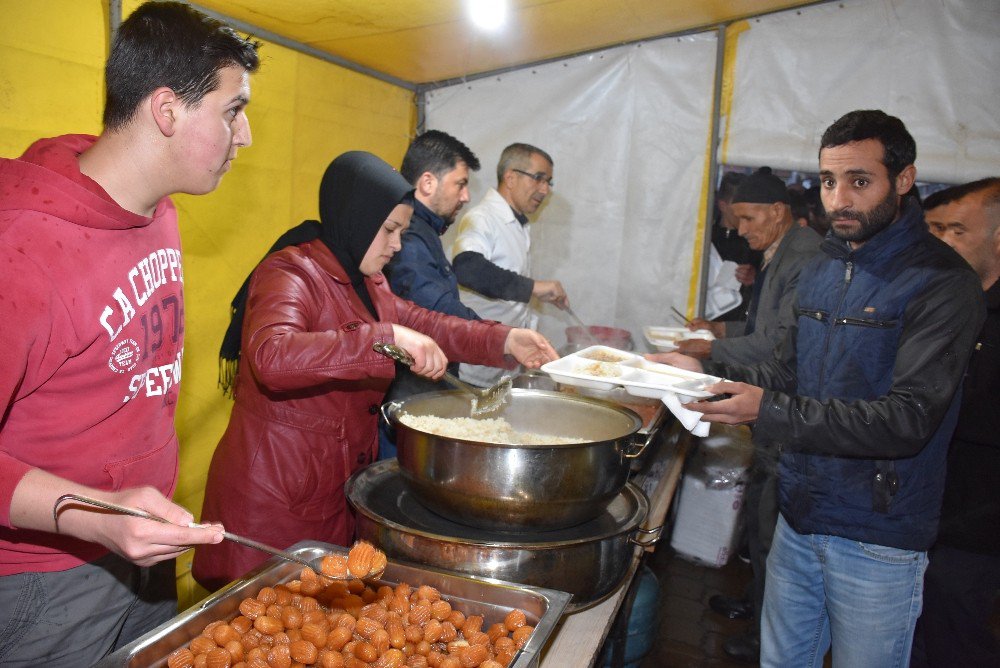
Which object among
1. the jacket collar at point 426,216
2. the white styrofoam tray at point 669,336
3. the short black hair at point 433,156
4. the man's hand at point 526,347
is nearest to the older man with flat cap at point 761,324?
the white styrofoam tray at point 669,336

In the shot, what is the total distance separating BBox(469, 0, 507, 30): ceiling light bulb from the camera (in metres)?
3.42

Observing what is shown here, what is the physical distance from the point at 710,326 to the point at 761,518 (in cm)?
152

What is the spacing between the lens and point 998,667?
2.64 metres

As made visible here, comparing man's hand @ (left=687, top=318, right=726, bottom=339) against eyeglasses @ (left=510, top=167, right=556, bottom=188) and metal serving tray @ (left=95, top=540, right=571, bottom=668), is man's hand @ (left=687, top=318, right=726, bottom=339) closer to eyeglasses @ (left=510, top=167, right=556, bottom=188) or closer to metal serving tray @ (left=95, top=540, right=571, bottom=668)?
eyeglasses @ (left=510, top=167, right=556, bottom=188)

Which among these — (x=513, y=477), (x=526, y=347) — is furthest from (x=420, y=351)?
(x=526, y=347)

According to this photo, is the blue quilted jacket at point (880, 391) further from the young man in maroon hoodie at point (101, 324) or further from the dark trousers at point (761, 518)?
the young man in maroon hoodie at point (101, 324)

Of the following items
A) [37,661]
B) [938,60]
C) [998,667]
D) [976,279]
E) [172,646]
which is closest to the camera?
[172,646]

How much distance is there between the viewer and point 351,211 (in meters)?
2.20

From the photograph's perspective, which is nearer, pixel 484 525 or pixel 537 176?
pixel 484 525

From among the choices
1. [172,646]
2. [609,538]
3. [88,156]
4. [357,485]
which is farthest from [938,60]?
[172,646]

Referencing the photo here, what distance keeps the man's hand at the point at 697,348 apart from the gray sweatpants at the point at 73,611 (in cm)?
297

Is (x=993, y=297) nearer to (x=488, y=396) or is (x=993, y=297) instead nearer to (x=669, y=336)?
(x=669, y=336)

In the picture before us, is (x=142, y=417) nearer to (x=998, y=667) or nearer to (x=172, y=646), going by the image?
(x=172, y=646)

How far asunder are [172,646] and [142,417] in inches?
20.5
